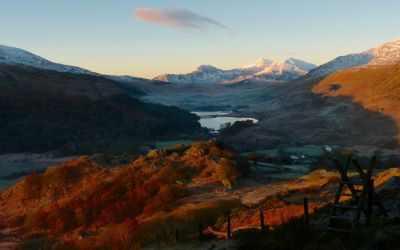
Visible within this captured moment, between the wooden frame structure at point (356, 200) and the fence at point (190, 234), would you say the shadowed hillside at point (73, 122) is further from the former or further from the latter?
the wooden frame structure at point (356, 200)

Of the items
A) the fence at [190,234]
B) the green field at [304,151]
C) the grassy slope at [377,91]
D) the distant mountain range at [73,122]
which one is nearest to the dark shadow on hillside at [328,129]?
the grassy slope at [377,91]

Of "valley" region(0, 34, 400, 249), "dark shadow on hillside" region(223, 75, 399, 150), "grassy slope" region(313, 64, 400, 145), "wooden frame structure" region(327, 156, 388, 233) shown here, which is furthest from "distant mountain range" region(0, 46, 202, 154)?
"wooden frame structure" region(327, 156, 388, 233)

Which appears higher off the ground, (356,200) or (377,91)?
(377,91)

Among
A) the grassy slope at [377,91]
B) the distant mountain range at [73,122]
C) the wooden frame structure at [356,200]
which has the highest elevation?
the grassy slope at [377,91]

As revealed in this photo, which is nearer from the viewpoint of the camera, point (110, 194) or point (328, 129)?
point (110, 194)

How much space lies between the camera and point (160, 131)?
15088 centimetres

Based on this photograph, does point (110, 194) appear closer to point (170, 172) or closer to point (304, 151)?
point (170, 172)

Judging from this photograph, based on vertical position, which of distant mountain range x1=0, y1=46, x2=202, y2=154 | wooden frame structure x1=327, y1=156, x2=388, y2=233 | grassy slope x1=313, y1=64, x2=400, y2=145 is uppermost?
grassy slope x1=313, y1=64, x2=400, y2=145

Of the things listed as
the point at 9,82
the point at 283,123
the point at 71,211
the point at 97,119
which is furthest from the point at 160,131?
the point at 71,211

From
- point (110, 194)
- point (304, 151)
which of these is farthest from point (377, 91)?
point (110, 194)

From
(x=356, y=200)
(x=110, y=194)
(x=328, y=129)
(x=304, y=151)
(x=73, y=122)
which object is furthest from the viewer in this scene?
(x=73, y=122)

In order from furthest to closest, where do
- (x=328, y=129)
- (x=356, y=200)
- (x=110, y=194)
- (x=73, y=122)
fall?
(x=73, y=122) → (x=328, y=129) → (x=110, y=194) → (x=356, y=200)

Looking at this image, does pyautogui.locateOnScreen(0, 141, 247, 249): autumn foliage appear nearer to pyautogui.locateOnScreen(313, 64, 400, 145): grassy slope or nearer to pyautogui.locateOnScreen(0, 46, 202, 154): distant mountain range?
pyautogui.locateOnScreen(0, 46, 202, 154): distant mountain range

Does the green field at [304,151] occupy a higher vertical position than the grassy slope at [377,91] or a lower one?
lower
